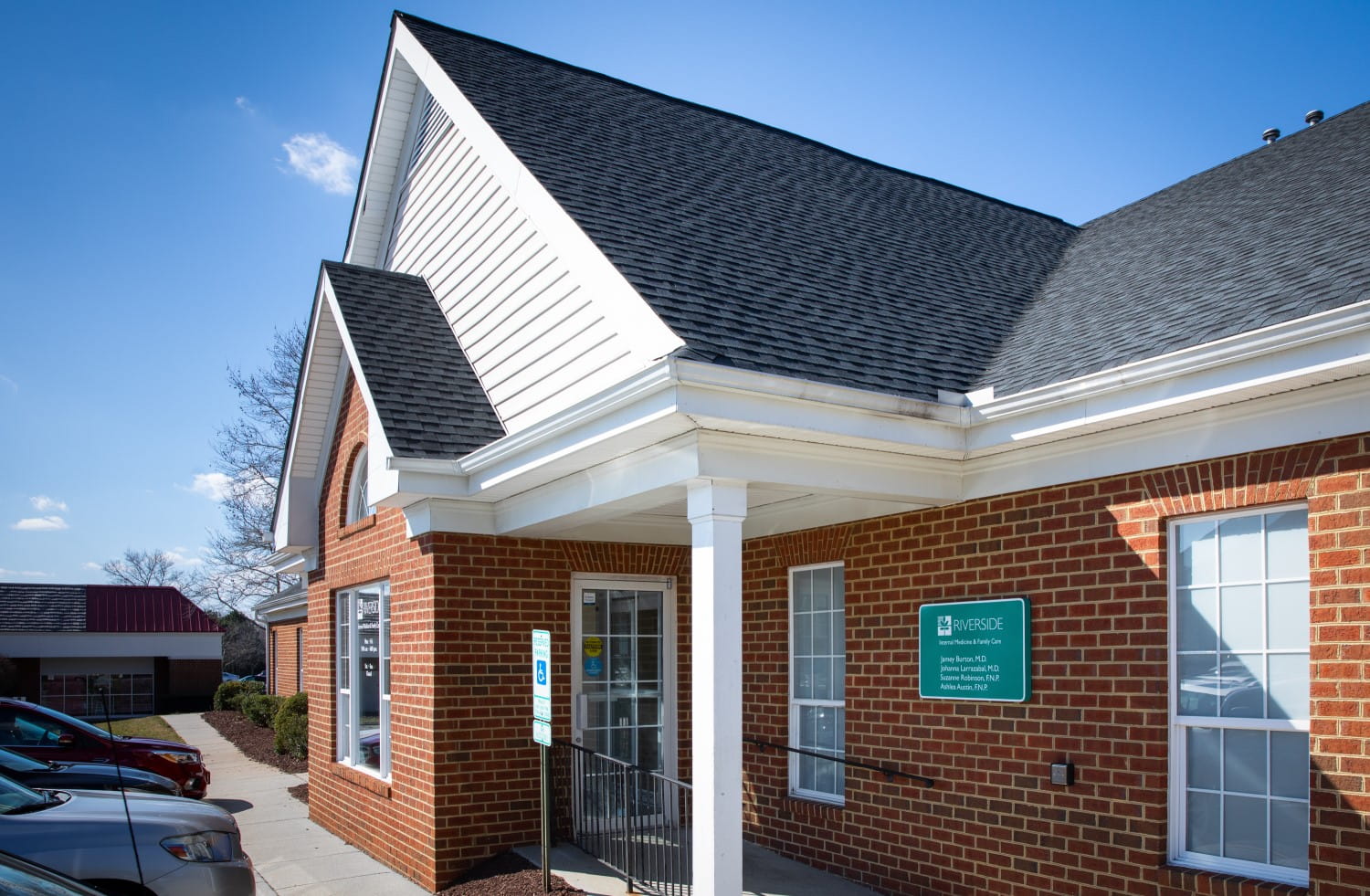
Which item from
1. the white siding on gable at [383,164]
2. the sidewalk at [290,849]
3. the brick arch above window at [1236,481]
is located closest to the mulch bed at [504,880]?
the sidewalk at [290,849]

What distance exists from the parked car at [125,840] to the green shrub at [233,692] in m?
26.6

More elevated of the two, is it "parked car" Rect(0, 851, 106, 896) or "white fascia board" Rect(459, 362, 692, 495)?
"white fascia board" Rect(459, 362, 692, 495)

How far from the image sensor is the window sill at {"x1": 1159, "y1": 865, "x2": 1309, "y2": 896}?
17.8 feet

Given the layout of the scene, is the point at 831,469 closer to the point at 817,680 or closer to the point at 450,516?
the point at 817,680

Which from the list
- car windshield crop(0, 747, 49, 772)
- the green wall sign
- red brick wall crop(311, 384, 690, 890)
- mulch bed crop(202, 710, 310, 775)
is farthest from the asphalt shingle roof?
mulch bed crop(202, 710, 310, 775)

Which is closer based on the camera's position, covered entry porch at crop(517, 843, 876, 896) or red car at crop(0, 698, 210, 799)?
covered entry porch at crop(517, 843, 876, 896)

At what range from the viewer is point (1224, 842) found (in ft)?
19.2

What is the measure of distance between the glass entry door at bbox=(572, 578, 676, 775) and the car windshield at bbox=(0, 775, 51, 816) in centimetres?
451

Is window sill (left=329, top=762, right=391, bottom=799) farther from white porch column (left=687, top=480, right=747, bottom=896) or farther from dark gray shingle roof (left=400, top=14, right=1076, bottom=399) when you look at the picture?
dark gray shingle roof (left=400, top=14, right=1076, bottom=399)

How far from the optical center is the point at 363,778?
10.9 metres

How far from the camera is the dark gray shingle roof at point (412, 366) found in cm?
908

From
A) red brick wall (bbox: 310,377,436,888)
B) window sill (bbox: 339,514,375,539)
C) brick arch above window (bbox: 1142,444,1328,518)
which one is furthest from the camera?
window sill (bbox: 339,514,375,539)

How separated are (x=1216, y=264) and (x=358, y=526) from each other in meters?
8.47

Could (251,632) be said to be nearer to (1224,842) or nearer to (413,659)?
(413,659)
